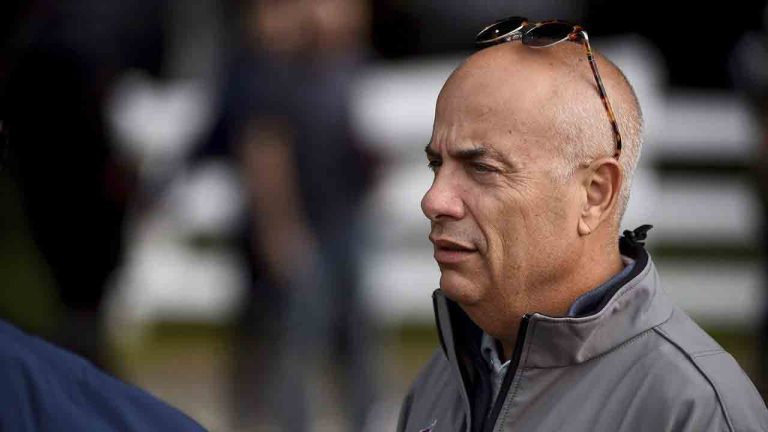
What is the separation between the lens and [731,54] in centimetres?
783

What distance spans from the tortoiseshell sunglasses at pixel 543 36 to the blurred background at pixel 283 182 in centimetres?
303

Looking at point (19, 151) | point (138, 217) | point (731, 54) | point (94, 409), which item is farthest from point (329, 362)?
point (94, 409)

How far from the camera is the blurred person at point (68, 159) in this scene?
6168 mm

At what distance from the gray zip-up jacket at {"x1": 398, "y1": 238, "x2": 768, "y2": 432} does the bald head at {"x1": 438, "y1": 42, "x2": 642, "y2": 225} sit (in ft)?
0.73

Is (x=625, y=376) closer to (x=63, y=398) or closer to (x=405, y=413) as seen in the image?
(x=405, y=413)

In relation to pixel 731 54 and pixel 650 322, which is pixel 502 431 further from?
pixel 731 54

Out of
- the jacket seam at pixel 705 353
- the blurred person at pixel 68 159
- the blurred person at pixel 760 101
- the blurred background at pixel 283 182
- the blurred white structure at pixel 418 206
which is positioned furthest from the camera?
the blurred white structure at pixel 418 206

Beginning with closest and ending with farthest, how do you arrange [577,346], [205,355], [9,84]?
[577,346], [9,84], [205,355]

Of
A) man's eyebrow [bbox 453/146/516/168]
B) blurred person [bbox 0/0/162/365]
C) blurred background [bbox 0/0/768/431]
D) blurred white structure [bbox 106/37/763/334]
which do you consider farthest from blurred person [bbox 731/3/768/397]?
man's eyebrow [bbox 453/146/516/168]

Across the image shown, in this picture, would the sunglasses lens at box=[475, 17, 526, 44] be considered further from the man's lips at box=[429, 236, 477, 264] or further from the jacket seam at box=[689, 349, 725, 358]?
the jacket seam at box=[689, 349, 725, 358]

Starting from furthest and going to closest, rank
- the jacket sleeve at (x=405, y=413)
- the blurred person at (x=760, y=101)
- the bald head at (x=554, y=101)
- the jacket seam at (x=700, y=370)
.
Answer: the blurred person at (x=760, y=101)
the jacket sleeve at (x=405, y=413)
the bald head at (x=554, y=101)
the jacket seam at (x=700, y=370)

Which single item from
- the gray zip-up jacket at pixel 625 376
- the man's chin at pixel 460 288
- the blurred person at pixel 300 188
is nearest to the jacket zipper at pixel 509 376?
the gray zip-up jacket at pixel 625 376

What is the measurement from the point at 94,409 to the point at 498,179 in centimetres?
78

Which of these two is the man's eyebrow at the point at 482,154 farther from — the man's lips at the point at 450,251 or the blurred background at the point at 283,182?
the blurred background at the point at 283,182
